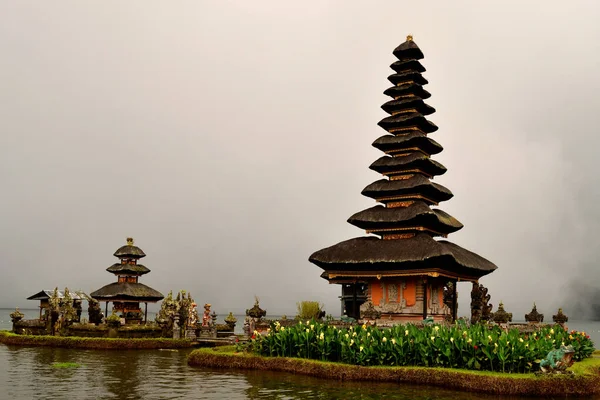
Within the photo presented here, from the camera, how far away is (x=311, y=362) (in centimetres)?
2331

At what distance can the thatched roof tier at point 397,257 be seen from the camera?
32375mm

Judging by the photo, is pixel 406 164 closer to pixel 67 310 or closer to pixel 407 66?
pixel 407 66

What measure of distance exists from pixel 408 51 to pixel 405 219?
12.4 m

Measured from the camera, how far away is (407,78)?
4059 cm

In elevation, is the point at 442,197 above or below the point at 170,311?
above

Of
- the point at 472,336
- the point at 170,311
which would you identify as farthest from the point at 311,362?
the point at 170,311

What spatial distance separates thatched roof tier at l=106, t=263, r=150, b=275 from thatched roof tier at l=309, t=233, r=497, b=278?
66.8 ft

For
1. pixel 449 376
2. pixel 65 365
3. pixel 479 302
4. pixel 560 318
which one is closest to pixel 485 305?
pixel 479 302

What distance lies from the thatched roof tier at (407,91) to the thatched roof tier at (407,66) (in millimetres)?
1305

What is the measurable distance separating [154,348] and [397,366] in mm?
21798

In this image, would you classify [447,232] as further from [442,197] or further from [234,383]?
[234,383]

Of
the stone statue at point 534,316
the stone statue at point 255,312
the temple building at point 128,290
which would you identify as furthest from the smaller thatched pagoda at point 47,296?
the stone statue at point 534,316

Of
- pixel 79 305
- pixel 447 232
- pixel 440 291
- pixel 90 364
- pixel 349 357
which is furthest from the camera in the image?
pixel 79 305

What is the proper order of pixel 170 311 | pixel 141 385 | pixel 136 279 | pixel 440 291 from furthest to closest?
pixel 136 279
pixel 170 311
pixel 440 291
pixel 141 385
